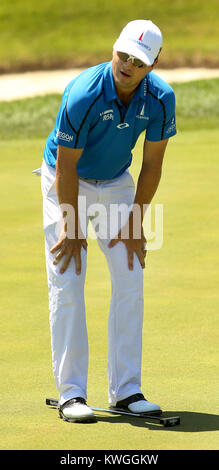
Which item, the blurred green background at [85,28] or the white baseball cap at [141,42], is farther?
the blurred green background at [85,28]

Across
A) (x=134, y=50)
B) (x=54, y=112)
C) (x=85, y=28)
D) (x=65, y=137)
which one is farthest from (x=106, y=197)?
(x=85, y=28)

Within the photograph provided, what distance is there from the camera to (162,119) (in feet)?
15.3

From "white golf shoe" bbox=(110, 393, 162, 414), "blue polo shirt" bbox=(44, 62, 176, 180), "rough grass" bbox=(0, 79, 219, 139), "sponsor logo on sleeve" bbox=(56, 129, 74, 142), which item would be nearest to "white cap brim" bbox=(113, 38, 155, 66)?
"blue polo shirt" bbox=(44, 62, 176, 180)

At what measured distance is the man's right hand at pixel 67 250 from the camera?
15.3ft

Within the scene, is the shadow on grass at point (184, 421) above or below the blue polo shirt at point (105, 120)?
below

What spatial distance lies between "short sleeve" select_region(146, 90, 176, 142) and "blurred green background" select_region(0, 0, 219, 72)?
23747 mm

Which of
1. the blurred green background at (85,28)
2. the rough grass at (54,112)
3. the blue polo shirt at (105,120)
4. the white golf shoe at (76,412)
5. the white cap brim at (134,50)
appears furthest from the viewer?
the blurred green background at (85,28)

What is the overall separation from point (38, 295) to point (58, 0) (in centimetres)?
2997

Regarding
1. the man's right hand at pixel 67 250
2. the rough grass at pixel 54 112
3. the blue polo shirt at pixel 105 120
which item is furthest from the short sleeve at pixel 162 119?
the rough grass at pixel 54 112

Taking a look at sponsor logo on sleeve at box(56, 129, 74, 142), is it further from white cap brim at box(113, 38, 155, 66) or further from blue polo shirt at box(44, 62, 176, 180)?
white cap brim at box(113, 38, 155, 66)

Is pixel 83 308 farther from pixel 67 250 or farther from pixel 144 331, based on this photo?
pixel 144 331

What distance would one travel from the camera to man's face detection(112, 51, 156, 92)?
4.38 meters

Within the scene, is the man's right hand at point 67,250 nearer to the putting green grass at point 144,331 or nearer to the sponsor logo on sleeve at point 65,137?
the sponsor logo on sleeve at point 65,137

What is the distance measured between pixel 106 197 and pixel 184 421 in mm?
1027
